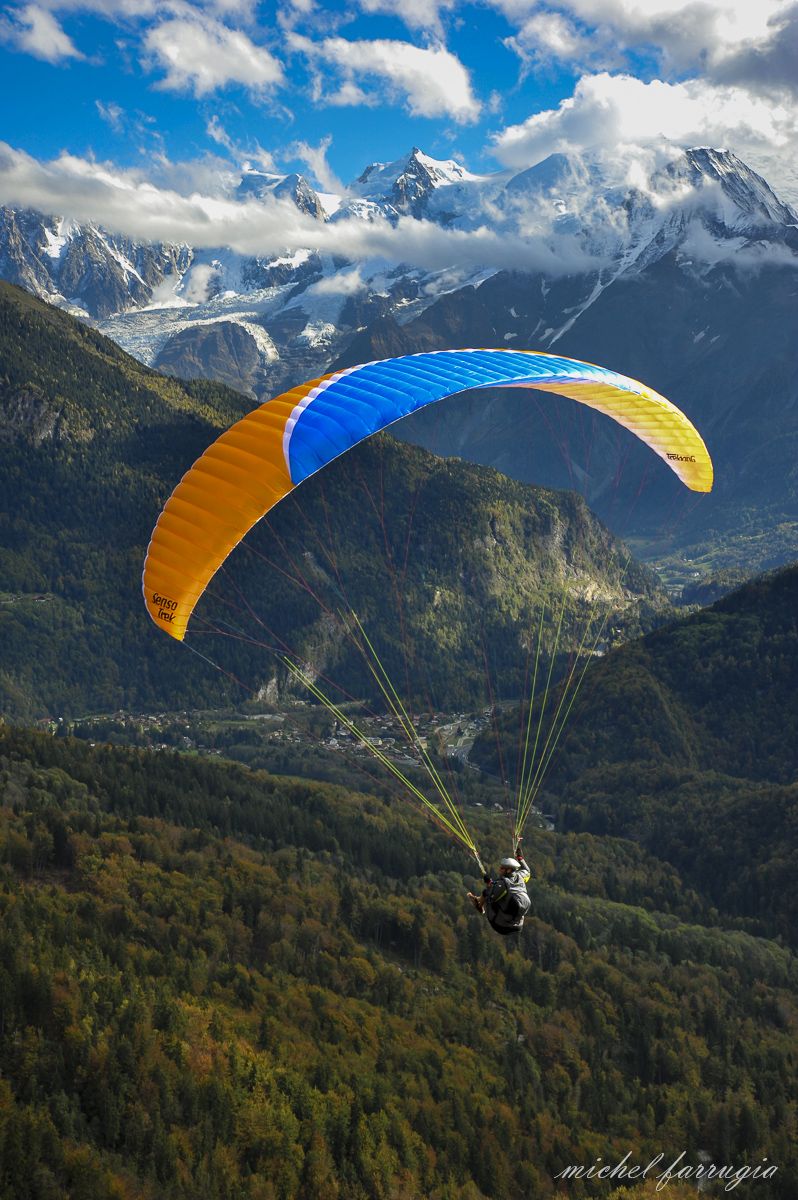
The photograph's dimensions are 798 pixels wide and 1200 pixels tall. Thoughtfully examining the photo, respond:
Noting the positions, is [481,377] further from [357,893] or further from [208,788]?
[208,788]

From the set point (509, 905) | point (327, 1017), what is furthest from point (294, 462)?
point (327, 1017)

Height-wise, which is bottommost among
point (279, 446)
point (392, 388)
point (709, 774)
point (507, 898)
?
point (709, 774)

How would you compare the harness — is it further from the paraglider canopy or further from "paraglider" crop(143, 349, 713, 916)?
the paraglider canopy

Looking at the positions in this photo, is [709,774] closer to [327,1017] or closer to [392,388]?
[327,1017]

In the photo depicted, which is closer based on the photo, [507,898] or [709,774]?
[507,898]

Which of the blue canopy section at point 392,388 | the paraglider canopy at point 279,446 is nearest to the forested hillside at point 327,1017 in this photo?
the paraglider canopy at point 279,446

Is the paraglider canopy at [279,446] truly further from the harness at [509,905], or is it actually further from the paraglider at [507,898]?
the harness at [509,905]
